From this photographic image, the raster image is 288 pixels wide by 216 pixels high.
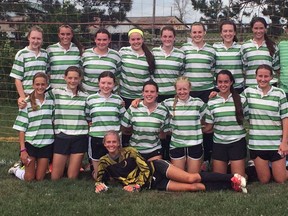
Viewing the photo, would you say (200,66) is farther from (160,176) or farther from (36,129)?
(36,129)

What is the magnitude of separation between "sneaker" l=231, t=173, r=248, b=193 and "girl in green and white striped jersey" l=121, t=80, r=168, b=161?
1.06 metres

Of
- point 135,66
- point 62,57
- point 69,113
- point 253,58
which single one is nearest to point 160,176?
point 69,113

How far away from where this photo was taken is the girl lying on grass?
5.60m

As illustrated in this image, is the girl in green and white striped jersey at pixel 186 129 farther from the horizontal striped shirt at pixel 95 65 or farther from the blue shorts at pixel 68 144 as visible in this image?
the blue shorts at pixel 68 144

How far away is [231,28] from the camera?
6.29 meters

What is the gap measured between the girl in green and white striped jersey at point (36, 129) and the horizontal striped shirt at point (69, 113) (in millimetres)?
Answer: 100

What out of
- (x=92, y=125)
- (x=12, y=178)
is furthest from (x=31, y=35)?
(x=12, y=178)

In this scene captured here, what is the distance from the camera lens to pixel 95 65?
6.35 meters

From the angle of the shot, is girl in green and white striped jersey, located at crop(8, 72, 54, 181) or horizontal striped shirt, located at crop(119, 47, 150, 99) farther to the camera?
horizontal striped shirt, located at crop(119, 47, 150, 99)

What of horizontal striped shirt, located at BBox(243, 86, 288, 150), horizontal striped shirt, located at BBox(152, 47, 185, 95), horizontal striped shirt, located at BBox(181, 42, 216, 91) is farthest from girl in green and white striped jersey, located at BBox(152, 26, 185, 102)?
horizontal striped shirt, located at BBox(243, 86, 288, 150)

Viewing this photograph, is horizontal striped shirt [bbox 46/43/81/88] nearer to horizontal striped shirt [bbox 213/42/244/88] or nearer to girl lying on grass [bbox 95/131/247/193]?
girl lying on grass [bbox 95/131/247/193]

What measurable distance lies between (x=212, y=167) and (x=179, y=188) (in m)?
0.87

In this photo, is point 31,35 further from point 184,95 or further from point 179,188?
point 179,188

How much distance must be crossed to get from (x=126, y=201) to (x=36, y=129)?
5.79ft
